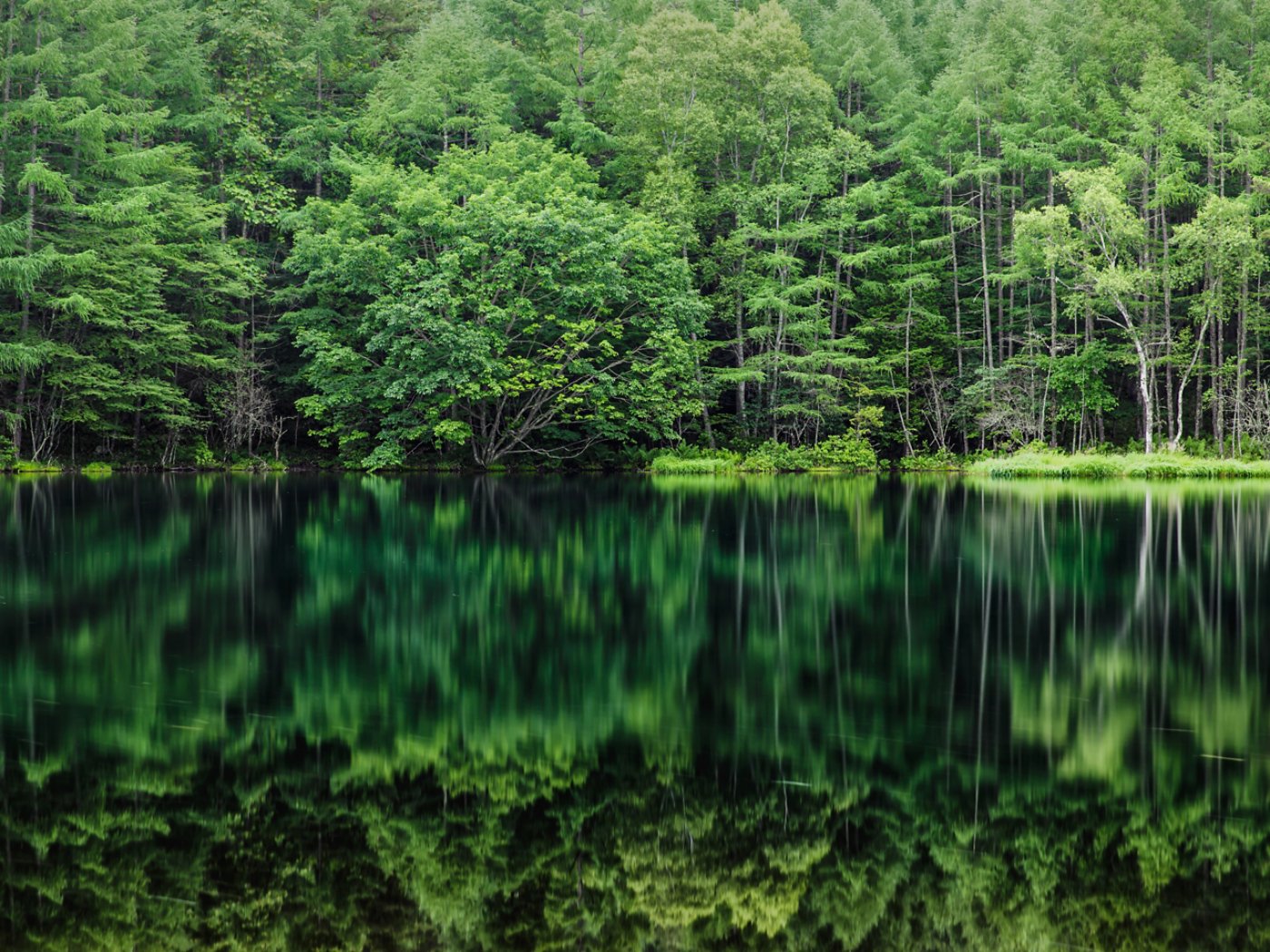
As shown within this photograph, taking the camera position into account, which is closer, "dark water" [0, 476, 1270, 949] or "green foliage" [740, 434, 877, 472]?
"dark water" [0, 476, 1270, 949]

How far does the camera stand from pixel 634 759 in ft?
14.1

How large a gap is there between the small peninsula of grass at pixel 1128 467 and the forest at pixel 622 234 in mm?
2599

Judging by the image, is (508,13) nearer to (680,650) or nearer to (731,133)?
(731,133)

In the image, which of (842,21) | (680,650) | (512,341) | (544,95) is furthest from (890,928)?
(842,21)

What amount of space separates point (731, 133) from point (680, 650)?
3343cm

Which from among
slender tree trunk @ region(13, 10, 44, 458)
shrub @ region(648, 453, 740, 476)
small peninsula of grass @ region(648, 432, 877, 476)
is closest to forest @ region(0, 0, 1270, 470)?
slender tree trunk @ region(13, 10, 44, 458)

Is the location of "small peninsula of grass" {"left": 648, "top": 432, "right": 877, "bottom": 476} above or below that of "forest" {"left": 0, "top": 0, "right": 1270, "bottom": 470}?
below

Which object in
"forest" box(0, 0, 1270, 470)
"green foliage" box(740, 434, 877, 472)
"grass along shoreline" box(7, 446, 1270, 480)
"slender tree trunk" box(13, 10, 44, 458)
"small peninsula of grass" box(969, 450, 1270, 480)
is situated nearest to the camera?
"small peninsula of grass" box(969, 450, 1270, 480)

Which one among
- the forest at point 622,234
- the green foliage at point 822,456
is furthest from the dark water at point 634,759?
the green foliage at point 822,456

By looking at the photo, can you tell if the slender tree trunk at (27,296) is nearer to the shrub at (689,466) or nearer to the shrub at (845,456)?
the shrub at (689,466)

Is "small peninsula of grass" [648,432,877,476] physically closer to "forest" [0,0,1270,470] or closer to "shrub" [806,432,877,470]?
"shrub" [806,432,877,470]

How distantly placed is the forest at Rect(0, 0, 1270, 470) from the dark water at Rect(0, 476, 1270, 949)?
74.1 feet

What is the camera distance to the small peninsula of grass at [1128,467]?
28281 millimetres

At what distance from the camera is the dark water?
307cm
